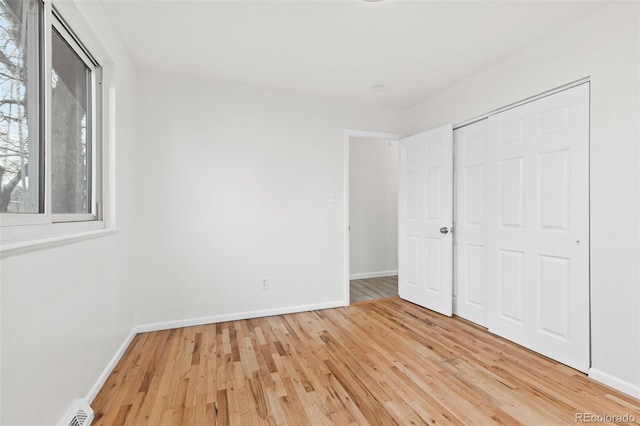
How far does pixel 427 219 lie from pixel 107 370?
10.4 feet

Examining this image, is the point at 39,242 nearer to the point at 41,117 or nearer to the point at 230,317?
the point at 41,117

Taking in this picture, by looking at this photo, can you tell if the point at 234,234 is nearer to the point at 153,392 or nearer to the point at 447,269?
the point at 153,392

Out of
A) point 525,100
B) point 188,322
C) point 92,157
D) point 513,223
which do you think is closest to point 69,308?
point 92,157

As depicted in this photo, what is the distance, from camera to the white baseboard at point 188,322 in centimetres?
188

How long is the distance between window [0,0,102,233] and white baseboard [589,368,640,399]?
3270 mm

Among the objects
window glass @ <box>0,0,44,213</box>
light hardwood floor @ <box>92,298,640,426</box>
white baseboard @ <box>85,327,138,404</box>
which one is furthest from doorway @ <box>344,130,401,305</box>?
window glass @ <box>0,0,44,213</box>

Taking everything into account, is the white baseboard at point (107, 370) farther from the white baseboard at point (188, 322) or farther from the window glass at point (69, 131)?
the window glass at point (69, 131)

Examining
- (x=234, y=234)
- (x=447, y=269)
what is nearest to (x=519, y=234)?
(x=447, y=269)

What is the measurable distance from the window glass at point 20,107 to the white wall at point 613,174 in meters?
3.18

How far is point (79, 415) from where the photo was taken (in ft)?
4.75

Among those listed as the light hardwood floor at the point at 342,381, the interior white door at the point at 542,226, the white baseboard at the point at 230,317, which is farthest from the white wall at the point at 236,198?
the interior white door at the point at 542,226

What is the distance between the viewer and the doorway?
479 centimetres

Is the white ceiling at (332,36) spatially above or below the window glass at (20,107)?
above

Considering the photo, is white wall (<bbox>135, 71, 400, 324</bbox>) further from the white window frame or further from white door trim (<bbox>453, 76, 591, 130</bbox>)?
white door trim (<bbox>453, 76, 591, 130</bbox>)
